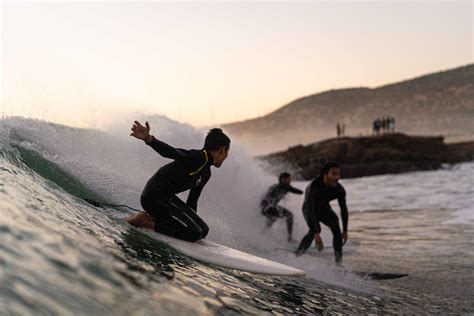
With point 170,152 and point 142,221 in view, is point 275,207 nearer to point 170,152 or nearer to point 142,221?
point 142,221

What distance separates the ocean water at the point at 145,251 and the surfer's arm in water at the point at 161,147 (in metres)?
0.77

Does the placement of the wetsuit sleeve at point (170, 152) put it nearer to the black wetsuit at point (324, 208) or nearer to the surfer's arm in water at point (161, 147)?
the surfer's arm in water at point (161, 147)

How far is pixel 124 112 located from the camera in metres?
12.7

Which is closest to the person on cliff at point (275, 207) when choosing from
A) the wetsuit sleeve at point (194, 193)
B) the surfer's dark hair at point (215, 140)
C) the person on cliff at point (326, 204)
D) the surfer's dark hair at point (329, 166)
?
the person on cliff at point (326, 204)

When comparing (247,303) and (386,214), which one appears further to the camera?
(386,214)

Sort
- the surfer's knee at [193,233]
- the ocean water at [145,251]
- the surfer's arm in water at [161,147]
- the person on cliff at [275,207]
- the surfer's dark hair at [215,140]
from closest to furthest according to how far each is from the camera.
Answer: the ocean water at [145,251] < the surfer's arm in water at [161,147] < the surfer's dark hair at [215,140] < the surfer's knee at [193,233] < the person on cliff at [275,207]

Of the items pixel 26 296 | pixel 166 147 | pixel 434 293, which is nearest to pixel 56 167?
pixel 166 147

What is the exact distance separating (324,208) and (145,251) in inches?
160

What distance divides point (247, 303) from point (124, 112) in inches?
378

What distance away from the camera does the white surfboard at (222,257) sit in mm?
4875

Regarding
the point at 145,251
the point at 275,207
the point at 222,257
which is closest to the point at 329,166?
the point at 222,257

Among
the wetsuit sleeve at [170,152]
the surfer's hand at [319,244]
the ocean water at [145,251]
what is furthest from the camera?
the surfer's hand at [319,244]

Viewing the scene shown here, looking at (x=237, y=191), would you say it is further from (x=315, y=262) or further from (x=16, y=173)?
(x=16, y=173)

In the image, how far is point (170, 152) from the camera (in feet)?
15.7
